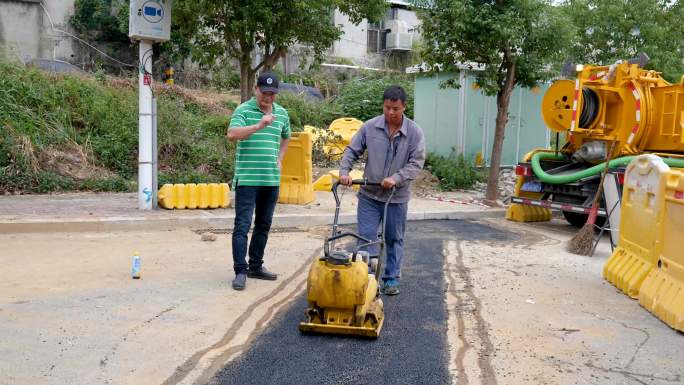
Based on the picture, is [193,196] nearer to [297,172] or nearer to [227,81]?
[297,172]

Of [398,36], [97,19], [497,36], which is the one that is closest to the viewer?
[497,36]

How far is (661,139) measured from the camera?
10.8 metres

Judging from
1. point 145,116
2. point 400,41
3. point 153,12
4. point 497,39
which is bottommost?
point 145,116

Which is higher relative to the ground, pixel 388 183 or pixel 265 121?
pixel 265 121

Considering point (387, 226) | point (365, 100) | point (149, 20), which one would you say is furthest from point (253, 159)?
point (365, 100)

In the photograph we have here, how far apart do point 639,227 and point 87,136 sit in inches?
443

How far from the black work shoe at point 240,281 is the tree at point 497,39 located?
26.3 feet

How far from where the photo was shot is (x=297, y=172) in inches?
476

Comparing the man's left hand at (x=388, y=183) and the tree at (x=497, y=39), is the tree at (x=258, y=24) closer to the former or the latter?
the tree at (x=497, y=39)

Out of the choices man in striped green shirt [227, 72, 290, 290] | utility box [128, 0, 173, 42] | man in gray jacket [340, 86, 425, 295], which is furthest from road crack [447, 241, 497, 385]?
utility box [128, 0, 173, 42]

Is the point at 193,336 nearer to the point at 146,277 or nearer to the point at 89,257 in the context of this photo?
the point at 146,277

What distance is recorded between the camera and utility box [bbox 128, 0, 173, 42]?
9578mm

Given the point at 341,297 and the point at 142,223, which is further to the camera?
the point at 142,223

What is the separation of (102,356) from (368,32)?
31.6 m
